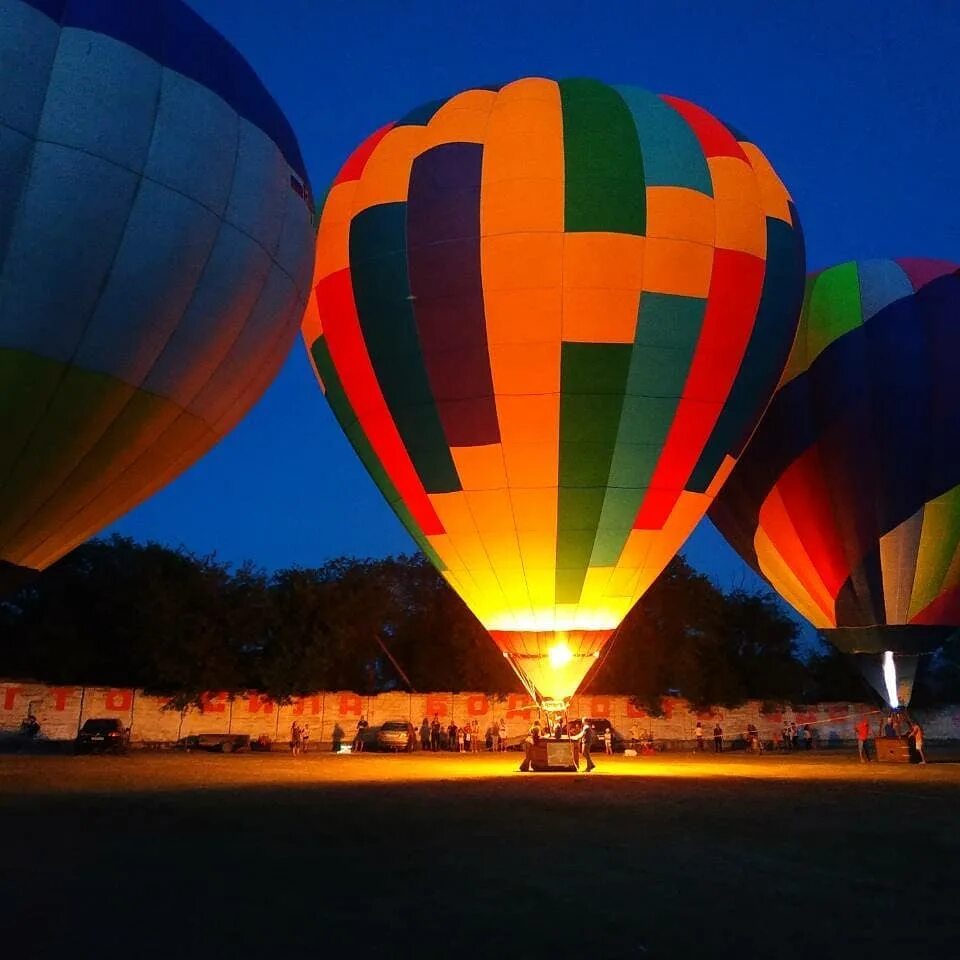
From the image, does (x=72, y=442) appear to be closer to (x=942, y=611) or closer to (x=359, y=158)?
(x=359, y=158)

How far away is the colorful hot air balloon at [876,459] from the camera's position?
61.8 feet

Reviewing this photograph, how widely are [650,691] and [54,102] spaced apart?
26515 millimetres

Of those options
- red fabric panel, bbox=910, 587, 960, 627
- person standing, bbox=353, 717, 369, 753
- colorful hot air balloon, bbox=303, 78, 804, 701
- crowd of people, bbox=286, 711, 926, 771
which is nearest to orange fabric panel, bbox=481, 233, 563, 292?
colorful hot air balloon, bbox=303, 78, 804, 701

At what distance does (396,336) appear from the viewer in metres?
15.0

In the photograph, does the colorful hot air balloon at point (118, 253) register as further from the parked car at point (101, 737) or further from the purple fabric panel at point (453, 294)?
the parked car at point (101, 737)

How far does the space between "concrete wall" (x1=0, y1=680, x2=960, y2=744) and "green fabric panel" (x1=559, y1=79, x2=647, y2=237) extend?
56.8 feet

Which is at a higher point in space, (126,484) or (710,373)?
(710,373)

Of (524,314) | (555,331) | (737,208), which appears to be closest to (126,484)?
(524,314)

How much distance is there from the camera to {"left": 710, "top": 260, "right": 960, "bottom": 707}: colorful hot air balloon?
18844 mm

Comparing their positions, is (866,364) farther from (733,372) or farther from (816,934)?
(816,934)

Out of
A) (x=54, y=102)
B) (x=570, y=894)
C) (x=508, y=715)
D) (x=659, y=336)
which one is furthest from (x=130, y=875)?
(x=508, y=715)

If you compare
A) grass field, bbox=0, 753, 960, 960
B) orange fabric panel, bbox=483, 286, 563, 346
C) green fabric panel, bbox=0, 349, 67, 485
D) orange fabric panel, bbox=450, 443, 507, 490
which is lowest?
grass field, bbox=0, 753, 960, 960

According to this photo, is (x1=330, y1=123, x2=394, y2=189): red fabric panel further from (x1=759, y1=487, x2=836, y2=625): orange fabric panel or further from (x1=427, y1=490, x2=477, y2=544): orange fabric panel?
(x1=759, y1=487, x2=836, y2=625): orange fabric panel

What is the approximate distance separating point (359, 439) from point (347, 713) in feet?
46.9
